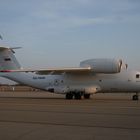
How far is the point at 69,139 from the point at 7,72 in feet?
93.8

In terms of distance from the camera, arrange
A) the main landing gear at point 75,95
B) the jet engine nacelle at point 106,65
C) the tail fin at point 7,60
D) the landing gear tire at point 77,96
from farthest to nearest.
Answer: the tail fin at point 7,60, the main landing gear at point 75,95, the landing gear tire at point 77,96, the jet engine nacelle at point 106,65

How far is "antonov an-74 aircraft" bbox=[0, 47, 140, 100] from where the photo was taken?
31000 mm

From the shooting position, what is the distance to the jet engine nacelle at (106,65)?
30.2 m

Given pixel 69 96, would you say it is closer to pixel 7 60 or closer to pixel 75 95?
pixel 75 95

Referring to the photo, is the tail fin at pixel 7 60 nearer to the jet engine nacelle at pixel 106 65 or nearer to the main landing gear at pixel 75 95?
the main landing gear at pixel 75 95

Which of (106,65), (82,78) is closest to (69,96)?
(82,78)

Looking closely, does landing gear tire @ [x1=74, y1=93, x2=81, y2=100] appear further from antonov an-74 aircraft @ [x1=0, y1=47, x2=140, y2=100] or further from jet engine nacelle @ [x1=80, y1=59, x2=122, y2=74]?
jet engine nacelle @ [x1=80, y1=59, x2=122, y2=74]

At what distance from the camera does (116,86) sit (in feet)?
103

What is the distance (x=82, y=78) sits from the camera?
107 ft

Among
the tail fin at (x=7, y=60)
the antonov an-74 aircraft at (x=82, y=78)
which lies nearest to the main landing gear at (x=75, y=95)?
the antonov an-74 aircraft at (x=82, y=78)

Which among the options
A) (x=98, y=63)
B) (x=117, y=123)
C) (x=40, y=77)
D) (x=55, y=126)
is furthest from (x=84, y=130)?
(x=40, y=77)

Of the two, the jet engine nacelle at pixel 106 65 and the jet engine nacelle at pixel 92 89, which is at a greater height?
the jet engine nacelle at pixel 106 65

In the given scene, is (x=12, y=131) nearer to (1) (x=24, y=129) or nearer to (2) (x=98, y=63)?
(1) (x=24, y=129)

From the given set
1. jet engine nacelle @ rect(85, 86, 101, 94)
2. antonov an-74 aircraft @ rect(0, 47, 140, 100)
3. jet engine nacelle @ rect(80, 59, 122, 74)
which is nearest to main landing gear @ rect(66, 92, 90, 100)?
antonov an-74 aircraft @ rect(0, 47, 140, 100)
